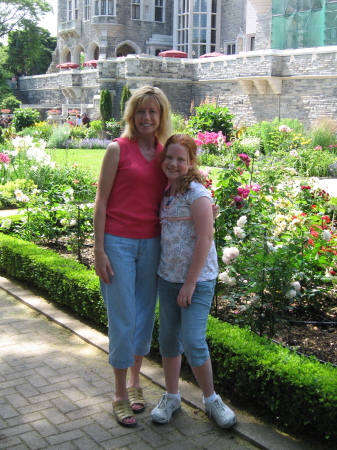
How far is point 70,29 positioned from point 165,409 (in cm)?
3834

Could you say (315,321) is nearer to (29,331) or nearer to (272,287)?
(272,287)

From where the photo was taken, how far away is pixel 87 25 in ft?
123

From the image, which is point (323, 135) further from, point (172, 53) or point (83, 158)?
point (172, 53)

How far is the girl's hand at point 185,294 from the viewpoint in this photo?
2.83 m

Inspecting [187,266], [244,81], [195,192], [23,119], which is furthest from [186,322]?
[23,119]

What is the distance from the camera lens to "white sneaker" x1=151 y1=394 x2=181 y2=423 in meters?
3.04

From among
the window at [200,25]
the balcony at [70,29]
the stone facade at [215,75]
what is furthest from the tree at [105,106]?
the balcony at [70,29]

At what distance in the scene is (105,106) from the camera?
26422mm

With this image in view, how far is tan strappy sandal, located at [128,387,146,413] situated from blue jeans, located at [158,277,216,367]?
328 millimetres

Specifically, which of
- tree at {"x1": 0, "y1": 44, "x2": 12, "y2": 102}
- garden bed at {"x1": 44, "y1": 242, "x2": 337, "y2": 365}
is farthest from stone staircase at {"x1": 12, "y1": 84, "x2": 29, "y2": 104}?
garden bed at {"x1": 44, "y1": 242, "x2": 337, "y2": 365}

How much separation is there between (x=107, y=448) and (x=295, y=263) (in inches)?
77.9

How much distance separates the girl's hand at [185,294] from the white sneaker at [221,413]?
550 millimetres

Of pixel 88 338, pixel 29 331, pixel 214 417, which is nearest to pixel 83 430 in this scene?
pixel 214 417

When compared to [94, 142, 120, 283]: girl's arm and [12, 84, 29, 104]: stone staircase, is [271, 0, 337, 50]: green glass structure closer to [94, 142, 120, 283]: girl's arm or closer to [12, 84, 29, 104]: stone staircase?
[94, 142, 120, 283]: girl's arm
